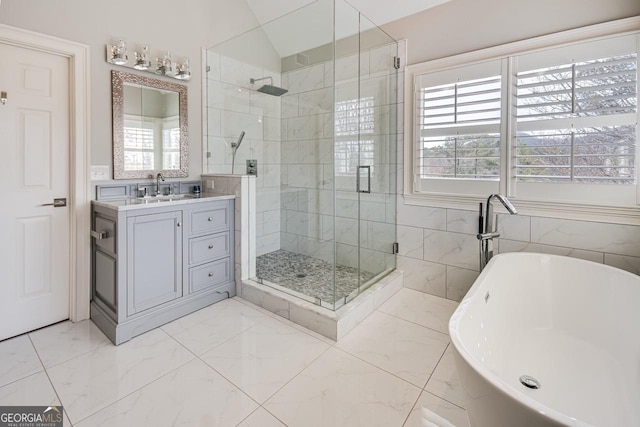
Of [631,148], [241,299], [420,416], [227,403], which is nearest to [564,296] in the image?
[631,148]

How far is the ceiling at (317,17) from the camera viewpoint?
2595mm

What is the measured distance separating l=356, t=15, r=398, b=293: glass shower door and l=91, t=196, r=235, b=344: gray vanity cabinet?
1281mm

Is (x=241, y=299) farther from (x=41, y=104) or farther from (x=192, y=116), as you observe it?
(x=41, y=104)

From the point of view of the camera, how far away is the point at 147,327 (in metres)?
2.34

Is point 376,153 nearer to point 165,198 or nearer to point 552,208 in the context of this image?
point 552,208

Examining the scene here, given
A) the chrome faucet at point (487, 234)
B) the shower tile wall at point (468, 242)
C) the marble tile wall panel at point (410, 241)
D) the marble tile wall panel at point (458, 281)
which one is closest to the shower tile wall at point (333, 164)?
the marble tile wall panel at point (410, 241)

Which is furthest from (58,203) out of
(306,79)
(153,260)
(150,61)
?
(306,79)

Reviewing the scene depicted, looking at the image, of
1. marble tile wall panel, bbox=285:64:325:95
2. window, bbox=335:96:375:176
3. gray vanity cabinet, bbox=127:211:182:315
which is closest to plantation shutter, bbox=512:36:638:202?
window, bbox=335:96:375:176

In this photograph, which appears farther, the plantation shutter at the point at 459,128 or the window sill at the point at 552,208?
the plantation shutter at the point at 459,128

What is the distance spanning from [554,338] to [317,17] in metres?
3.00

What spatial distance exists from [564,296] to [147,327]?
2933mm

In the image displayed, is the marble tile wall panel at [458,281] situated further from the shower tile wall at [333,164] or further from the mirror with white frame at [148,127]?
the mirror with white frame at [148,127]

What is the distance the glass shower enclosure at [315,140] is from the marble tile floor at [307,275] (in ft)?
0.04

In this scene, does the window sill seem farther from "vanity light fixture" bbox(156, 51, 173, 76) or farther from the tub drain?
"vanity light fixture" bbox(156, 51, 173, 76)
